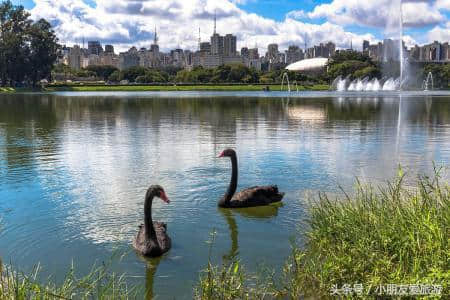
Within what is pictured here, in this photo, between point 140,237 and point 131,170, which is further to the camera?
point 131,170

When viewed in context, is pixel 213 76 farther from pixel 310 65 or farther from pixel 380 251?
pixel 380 251

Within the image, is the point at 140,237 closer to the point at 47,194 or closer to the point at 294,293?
the point at 294,293

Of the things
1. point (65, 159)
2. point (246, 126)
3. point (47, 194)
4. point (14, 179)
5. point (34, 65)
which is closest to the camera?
point (47, 194)

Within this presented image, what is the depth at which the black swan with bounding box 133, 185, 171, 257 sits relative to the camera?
7.21 meters

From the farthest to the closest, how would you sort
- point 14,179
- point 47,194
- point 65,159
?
point 65,159 → point 14,179 → point 47,194

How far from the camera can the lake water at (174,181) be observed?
7.46 m

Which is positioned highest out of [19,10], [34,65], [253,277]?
[19,10]

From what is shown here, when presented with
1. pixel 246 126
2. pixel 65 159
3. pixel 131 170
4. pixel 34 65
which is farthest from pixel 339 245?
pixel 34 65

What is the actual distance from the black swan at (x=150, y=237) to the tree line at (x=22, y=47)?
8976 cm

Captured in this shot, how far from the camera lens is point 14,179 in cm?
1217

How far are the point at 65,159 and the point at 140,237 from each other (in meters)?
8.11

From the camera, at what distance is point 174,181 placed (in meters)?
11.9

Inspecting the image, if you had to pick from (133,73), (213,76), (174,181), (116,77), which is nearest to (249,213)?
(174,181)

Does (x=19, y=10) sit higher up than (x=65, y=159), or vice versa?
(x=19, y=10)
